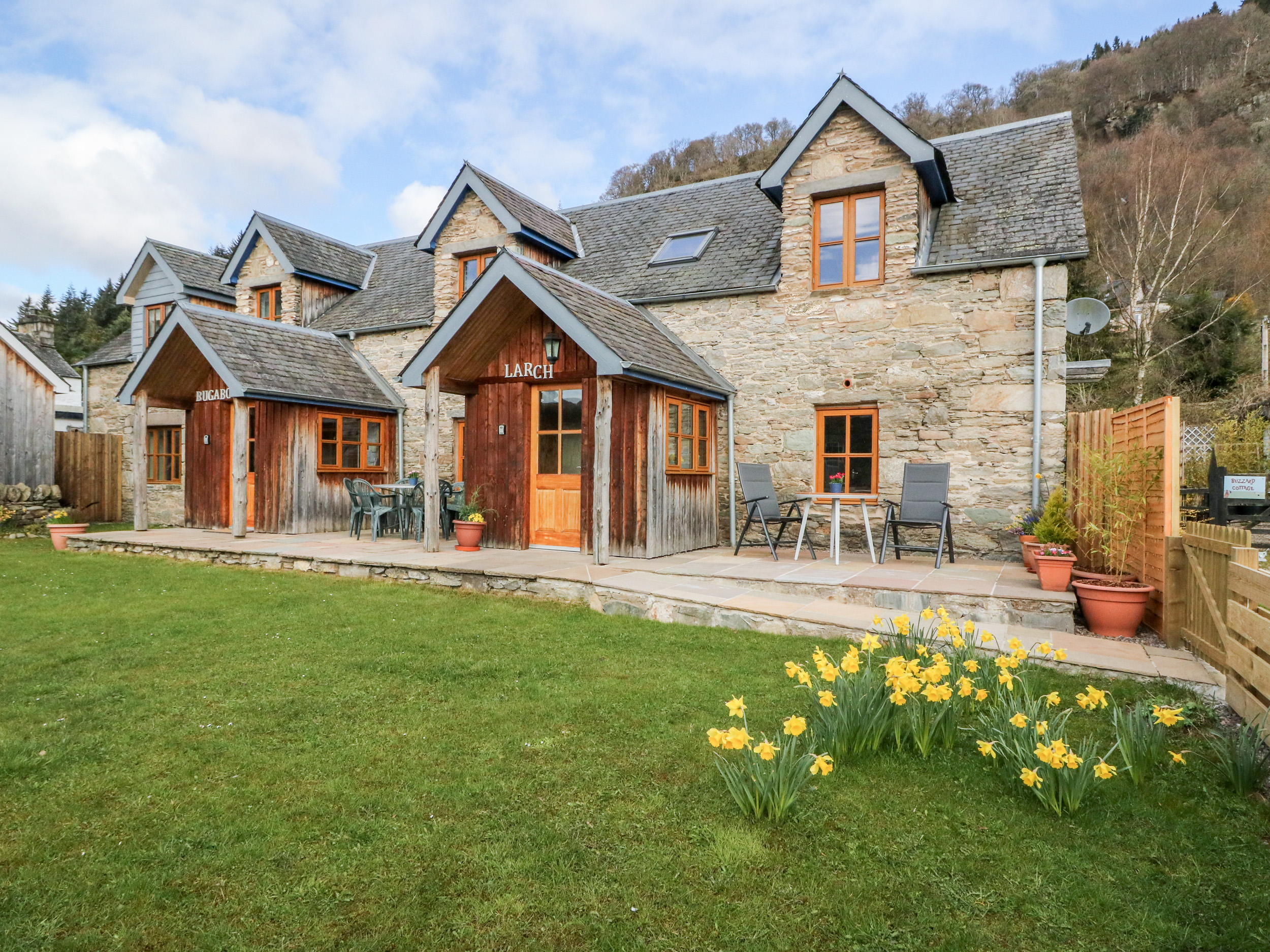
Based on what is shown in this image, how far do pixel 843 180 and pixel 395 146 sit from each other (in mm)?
10241

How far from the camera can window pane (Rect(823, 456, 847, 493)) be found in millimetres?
10336

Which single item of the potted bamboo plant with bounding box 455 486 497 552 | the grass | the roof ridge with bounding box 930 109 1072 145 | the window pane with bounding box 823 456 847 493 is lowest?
the grass

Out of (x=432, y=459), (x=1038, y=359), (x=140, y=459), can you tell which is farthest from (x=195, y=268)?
(x=1038, y=359)

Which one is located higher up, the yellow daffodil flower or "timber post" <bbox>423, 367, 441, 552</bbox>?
"timber post" <bbox>423, 367, 441, 552</bbox>

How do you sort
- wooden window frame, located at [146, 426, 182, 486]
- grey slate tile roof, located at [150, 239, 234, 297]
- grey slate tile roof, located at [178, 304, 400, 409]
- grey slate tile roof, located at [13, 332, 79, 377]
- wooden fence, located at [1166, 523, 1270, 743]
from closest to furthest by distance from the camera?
wooden fence, located at [1166, 523, 1270, 743] < grey slate tile roof, located at [178, 304, 400, 409] < grey slate tile roof, located at [150, 239, 234, 297] < wooden window frame, located at [146, 426, 182, 486] < grey slate tile roof, located at [13, 332, 79, 377]

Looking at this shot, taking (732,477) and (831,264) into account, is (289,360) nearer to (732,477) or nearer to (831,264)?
(732,477)

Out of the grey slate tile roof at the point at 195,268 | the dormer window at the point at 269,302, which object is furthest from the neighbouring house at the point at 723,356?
the grey slate tile roof at the point at 195,268

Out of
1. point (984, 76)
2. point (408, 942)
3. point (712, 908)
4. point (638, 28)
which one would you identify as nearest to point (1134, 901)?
point (712, 908)

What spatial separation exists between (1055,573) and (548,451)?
6.38 metres

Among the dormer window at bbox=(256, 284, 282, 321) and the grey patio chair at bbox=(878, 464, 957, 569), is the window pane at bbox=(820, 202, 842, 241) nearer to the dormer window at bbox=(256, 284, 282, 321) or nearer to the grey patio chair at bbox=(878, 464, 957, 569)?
the grey patio chair at bbox=(878, 464, 957, 569)

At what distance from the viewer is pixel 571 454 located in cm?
996

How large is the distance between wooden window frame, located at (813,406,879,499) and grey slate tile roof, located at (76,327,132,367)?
57.5 ft

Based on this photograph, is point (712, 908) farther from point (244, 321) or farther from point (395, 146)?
point (395, 146)

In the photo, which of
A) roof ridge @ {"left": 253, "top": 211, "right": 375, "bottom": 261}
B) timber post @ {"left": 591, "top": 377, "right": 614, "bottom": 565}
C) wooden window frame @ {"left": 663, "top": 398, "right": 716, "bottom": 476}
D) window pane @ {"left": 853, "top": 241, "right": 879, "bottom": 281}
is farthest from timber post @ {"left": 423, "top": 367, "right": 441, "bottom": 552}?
roof ridge @ {"left": 253, "top": 211, "right": 375, "bottom": 261}
